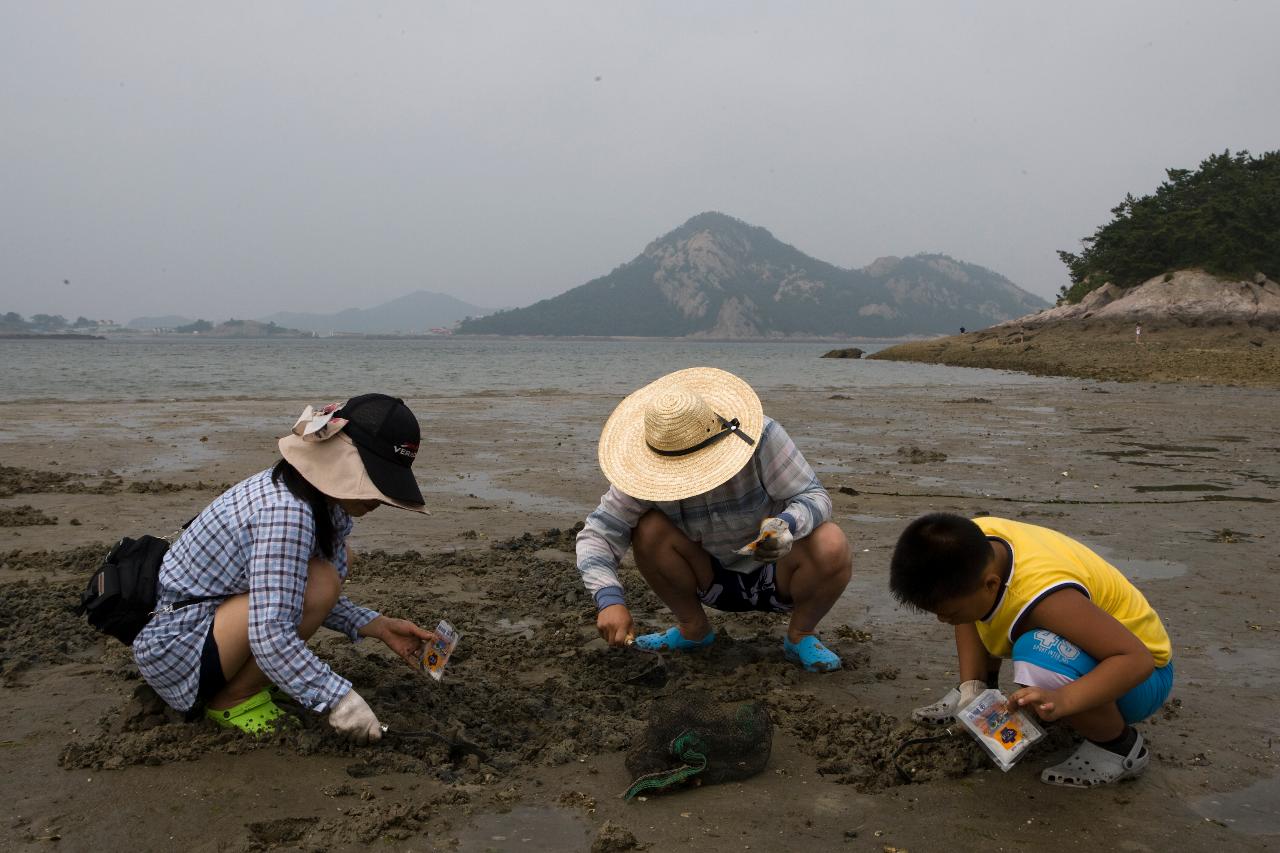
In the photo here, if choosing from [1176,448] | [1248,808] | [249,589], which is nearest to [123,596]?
[249,589]

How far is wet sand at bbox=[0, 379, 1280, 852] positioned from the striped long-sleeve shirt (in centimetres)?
45

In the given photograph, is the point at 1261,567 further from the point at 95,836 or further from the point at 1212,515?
the point at 95,836

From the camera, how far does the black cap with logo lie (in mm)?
2750

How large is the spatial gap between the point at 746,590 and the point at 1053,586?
1.53m

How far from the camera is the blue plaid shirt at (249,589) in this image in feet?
8.77

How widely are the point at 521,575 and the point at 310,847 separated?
2.72m

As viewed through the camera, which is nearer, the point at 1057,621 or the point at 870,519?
the point at 1057,621

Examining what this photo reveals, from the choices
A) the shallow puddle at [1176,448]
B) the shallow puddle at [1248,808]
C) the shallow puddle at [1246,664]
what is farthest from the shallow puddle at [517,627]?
the shallow puddle at [1176,448]

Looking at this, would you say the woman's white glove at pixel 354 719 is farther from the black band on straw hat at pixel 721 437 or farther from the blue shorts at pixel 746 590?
the blue shorts at pixel 746 590

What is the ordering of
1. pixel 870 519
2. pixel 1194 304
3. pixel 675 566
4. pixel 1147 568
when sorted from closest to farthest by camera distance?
pixel 675 566 < pixel 1147 568 < pixel 870 519 < pixel 1194 304

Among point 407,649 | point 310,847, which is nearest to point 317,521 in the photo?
point 407,649

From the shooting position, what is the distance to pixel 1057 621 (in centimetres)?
248

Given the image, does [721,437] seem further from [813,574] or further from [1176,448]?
[1176,448]

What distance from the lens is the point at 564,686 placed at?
138 inches
